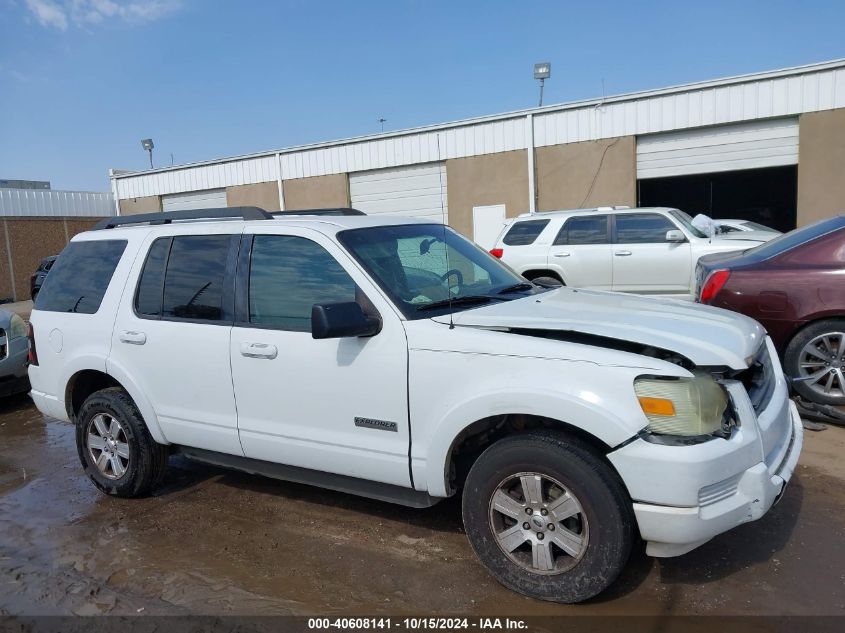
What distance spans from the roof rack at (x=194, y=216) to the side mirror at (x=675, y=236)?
22.1 ft

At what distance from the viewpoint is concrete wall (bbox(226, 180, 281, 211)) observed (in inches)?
856

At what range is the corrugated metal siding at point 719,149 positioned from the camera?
14.7 meters

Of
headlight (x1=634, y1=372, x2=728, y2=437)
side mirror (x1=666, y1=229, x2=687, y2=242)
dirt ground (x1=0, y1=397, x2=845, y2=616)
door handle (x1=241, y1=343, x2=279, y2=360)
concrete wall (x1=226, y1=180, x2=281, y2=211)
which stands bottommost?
dirt ground (x1=0, y1=397, x2=845, y2=616)

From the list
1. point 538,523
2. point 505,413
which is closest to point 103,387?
point 505,413

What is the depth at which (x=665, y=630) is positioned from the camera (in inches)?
114

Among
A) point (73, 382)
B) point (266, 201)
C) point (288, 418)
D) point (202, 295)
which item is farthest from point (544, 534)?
point (266, 201)

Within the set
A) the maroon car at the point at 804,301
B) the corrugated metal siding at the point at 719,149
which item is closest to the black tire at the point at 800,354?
the maroon car at the point at 804,301

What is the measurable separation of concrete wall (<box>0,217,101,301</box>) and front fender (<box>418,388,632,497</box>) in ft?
78.4

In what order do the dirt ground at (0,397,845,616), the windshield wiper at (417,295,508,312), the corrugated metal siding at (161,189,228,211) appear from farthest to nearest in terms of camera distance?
1. the corrugated metal siding at (161,189,228,211)
2. the windshield wiper at (417,295,508,312)
3. the dirt ground at (0,397,845,616)

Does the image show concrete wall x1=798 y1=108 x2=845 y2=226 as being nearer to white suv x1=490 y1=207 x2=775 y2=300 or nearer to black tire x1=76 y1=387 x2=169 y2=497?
white suv x1=490 y1=207 x2=775 y2=300

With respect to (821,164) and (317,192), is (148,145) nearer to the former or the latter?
(317,192)

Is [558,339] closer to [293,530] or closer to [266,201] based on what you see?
→ [293,530]

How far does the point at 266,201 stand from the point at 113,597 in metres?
19.6

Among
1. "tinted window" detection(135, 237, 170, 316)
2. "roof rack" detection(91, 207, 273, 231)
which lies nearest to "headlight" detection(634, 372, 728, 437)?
"roof rack" detection(91, 207, 273, 231)
